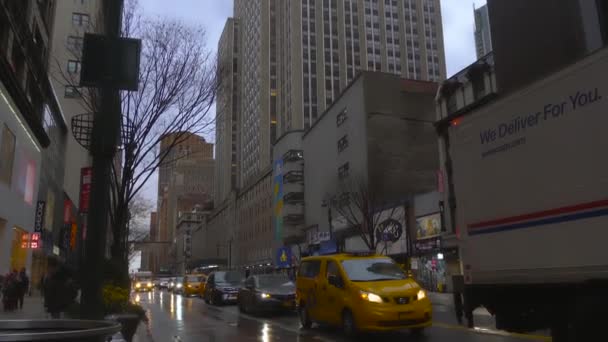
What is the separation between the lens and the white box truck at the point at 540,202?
5949 millimetres

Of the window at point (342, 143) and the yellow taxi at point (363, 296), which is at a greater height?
the window at point (342, 143)

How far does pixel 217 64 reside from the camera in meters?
15.6

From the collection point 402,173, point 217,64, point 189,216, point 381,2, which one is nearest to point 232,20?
point 381,2

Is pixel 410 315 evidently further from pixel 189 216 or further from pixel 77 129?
pixel 189 216

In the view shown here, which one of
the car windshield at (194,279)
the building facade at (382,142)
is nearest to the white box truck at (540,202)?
the building facade at (382,142)

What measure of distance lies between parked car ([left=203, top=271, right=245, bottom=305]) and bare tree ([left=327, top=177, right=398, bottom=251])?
9849 mm

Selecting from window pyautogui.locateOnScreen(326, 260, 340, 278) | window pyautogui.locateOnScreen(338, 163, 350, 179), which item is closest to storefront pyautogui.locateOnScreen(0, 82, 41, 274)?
window pyautogui.locateOnScreen(326, 260, 340, 278)

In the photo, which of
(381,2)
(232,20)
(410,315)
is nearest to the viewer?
(410,315)

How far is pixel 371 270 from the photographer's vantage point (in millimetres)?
11734

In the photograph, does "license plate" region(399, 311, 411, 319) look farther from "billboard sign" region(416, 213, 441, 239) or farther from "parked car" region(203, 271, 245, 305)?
"billboard sign" region(416, 213, 441, 239)

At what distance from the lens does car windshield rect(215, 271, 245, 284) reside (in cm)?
2738

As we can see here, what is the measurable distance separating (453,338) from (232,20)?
13099cm

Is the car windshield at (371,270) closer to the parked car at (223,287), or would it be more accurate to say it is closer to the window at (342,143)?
the parked car at (223,287)

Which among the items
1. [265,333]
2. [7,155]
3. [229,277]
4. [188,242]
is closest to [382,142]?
[229,277]
